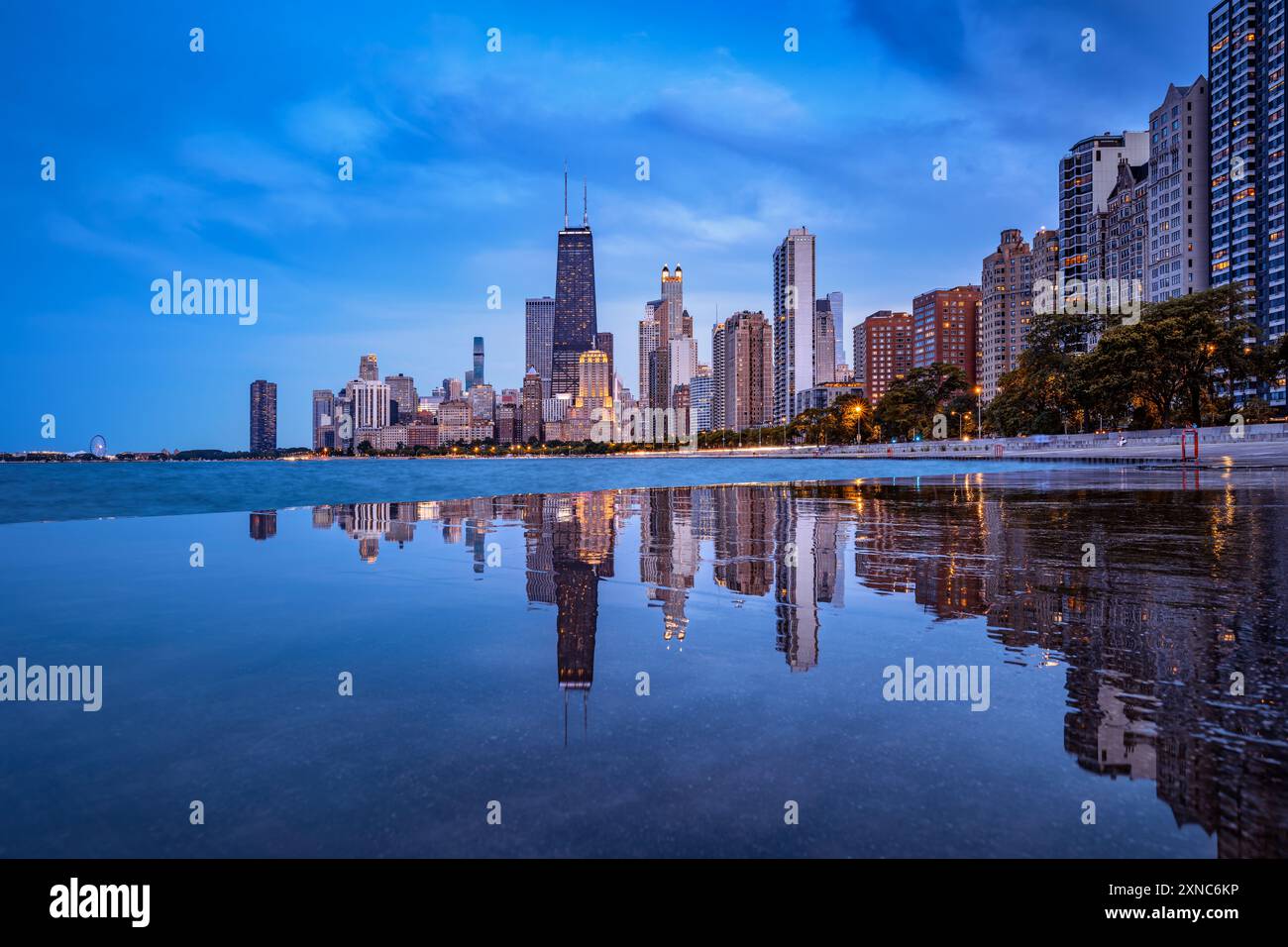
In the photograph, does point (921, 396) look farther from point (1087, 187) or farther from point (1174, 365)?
point (1087, 187)

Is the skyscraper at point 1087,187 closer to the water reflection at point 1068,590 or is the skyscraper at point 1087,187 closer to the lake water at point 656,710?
the water reflection at point 1068,590

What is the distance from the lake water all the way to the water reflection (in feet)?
0.11

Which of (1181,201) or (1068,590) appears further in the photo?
(1181,201)

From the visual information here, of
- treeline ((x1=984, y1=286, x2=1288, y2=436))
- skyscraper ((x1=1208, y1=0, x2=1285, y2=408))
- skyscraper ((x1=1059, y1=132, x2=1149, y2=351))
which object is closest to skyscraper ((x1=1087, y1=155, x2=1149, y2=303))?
skyscraper ((x1=1059, y1=132, x2=1149, y2=351))

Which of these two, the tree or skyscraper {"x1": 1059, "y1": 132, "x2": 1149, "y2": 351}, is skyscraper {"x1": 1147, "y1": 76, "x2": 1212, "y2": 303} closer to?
skyscraper {"x1": 1059, "y1": 132, "x2": 1149, "y2": 351}

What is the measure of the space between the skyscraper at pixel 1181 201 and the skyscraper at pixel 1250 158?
2122mm

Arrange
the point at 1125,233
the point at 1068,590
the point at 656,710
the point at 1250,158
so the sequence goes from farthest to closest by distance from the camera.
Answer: the point at 1125,233 < the point at 1250,158 < the point at 1068,590 < the point at 656,710

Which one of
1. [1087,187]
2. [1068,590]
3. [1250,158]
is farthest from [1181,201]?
[1068,590]

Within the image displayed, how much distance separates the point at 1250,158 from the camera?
461 feet

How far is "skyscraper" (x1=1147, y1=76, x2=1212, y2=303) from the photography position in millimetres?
150250

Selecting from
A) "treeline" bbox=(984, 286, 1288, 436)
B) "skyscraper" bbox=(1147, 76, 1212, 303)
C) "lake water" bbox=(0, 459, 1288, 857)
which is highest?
"skyscraper" bbox=(1147, 76, 1212, 303)

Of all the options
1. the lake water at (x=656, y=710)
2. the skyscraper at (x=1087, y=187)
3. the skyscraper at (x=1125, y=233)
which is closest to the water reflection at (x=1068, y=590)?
the lake water at (x=656, y=710)

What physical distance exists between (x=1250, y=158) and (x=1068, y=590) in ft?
611

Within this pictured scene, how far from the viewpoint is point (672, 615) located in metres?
6.75
